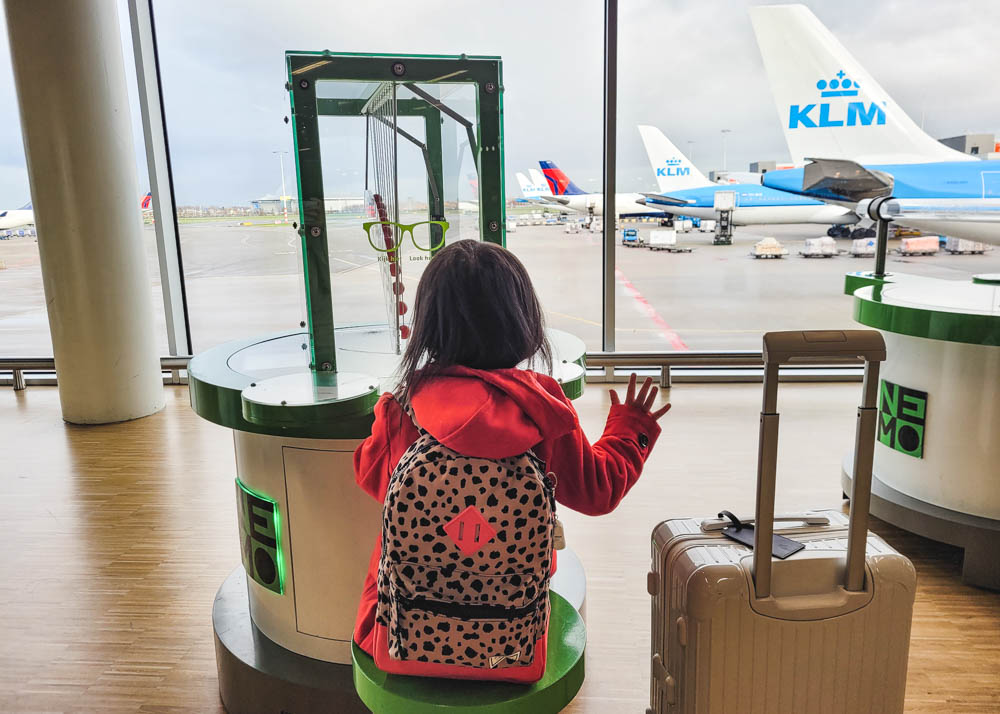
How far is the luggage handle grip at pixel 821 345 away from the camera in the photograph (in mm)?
1287

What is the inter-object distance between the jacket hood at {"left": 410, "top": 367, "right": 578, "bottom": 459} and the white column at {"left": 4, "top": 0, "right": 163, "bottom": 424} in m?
4.15

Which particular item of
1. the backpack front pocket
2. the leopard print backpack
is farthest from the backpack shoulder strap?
the backpack front pocket

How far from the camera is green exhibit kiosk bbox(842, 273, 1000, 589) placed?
2.76 meters

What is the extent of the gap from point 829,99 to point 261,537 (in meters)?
5.91

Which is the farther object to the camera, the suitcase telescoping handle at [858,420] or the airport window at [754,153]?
the airport window at [754,153]

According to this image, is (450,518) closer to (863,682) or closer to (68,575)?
(863,682)

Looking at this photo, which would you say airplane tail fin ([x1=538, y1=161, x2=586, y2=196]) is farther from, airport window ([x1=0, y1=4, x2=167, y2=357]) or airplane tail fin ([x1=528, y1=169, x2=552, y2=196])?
airport window ([x1=0, y1=4, x2=167, y2=357])

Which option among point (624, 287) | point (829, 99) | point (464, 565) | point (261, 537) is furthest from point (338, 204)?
point (829, 99)

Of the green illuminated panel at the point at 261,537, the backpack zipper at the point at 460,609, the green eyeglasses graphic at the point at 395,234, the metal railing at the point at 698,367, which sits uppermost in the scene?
the green eyeglasses graphic at the point at 395,234

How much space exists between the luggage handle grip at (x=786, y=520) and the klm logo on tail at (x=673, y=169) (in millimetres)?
6352

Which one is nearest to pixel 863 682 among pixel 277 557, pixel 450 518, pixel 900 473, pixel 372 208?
pixel 450 518

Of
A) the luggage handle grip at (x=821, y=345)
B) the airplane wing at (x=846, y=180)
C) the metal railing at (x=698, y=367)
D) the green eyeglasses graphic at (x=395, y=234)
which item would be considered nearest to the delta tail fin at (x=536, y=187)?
the metal railing at (x=698, y=367)

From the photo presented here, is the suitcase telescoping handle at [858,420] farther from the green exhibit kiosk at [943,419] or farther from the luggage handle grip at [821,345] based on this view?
the green exhibit kiosk at [943,419]

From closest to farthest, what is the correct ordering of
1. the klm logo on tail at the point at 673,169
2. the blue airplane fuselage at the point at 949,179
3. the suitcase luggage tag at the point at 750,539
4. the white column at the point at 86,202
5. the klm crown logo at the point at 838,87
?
the suitcase luggage tag at the point at 750,539, the white column at the point at 86,202, the blue airplane fuselage at the point at 949,179, the klm crown logo at the point at 838,87, the klm logo on tail at the point at 673,169
